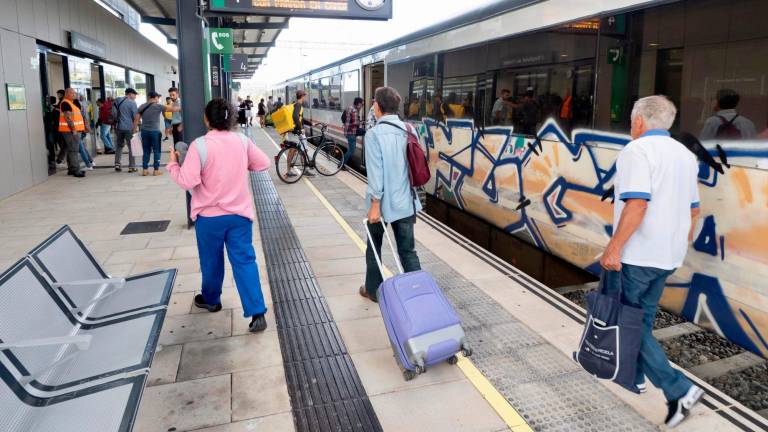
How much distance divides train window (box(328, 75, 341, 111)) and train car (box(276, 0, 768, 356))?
8.11 meters

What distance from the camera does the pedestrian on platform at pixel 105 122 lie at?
14.1m

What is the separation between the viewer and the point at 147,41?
20.5m

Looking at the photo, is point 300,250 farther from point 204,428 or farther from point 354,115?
point 354,115

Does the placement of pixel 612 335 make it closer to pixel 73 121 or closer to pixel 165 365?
pixel 165 365

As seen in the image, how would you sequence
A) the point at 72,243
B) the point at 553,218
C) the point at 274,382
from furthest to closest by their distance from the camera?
the point at 553,218, the point at 72,243, the point at 274,382

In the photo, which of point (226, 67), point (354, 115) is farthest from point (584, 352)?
point (226, 67)

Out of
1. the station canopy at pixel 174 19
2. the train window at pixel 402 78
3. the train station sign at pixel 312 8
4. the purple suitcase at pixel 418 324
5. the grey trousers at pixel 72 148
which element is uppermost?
the station canopy at pixel 174 19

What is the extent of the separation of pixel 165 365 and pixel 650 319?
9.05ft

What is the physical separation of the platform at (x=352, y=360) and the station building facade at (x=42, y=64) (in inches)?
148

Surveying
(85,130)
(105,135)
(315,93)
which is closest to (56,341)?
(85,130)

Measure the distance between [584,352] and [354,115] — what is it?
9.89 m

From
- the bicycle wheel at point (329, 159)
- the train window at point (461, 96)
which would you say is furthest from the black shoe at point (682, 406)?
the bicycle wheel at point (329, 159)

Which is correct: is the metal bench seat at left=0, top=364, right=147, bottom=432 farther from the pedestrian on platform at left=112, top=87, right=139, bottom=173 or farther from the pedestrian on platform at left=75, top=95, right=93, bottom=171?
the pedestrian on platform at left=75, top=95, right=93, bottom=171

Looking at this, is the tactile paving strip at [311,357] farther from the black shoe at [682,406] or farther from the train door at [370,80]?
the train door at [370,80]
